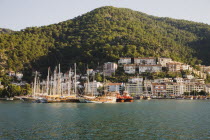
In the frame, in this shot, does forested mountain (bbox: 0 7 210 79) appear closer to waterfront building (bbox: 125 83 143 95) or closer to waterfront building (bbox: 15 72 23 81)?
waterfront building (bbox: 15 72 23 81)

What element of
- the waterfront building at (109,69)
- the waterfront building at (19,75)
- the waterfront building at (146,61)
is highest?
the waterfront building at (146,61)

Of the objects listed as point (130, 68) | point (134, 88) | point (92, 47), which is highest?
point (92, 47)

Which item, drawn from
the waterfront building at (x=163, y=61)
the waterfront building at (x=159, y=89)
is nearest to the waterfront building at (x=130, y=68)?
the waterfront building at (x=159, y=89)

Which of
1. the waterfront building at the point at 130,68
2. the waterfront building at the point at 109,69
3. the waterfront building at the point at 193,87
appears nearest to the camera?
the waterfront building at the point at 193,87

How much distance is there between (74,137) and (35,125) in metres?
9.52

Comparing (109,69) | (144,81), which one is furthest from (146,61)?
(109,69)

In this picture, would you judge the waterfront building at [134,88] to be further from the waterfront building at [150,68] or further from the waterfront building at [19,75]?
the waterfront building at [19,75]

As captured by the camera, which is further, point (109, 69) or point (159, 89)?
point (109, 69)

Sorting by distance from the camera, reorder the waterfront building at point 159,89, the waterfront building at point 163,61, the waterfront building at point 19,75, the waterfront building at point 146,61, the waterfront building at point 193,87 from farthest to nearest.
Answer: the waterfront building at point 163,61
the waterfront building at point 146,61
the waterfront building at point 19,75
the waterfront building at point 193,87
the waterfront building at point 159,89

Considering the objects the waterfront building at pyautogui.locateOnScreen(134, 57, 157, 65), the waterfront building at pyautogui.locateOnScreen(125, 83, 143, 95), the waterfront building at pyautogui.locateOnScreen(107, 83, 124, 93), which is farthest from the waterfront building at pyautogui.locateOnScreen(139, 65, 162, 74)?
the waterfront building at pyautogui.locateOnScreen(107, 83, 124, 93)

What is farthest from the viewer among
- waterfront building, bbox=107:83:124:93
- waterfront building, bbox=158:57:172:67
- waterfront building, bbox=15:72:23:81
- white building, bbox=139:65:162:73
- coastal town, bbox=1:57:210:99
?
waterfront building, bbox=158:57:172:67

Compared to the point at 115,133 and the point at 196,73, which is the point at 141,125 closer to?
the point at 115,133

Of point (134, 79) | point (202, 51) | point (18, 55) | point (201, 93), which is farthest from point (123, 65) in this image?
point (202, 51)

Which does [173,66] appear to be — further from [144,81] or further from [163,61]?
[144,81]
